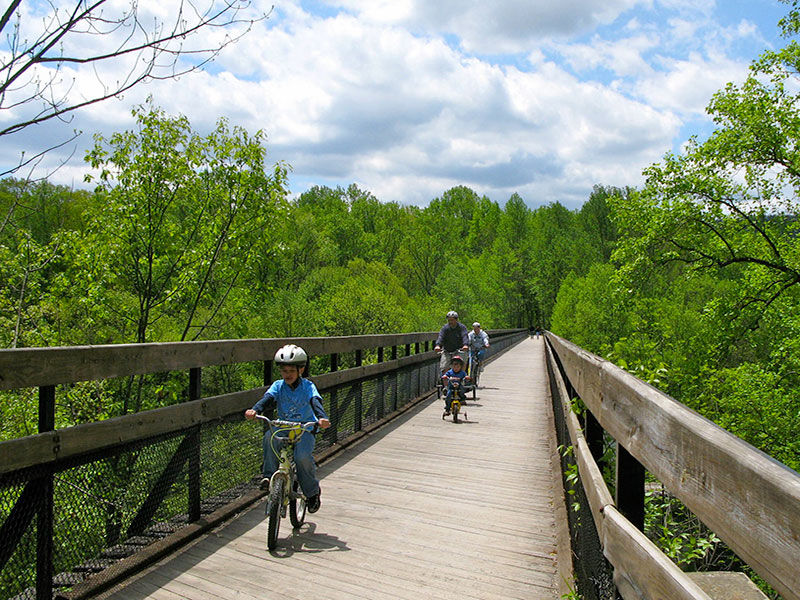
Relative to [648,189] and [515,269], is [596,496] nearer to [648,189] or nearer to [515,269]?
[648,189]

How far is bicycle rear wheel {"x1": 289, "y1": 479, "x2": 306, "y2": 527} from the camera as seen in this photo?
4215mm

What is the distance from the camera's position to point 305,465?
14.3 ft

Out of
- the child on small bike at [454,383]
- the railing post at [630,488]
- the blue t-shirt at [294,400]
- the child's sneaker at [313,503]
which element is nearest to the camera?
the railing post at [630,488]

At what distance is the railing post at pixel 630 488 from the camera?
200 centimetres

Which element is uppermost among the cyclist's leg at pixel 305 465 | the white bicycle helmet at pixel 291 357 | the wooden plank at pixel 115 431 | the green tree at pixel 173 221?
the green tree at pixel 173 221

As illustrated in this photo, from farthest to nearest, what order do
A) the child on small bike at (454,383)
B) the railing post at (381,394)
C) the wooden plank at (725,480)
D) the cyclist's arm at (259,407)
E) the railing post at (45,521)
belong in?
the child on small bike at (454,383)
the railing post at (381,394)
the cyclist's arm at (259,407)
the railing post at (45,521)
the wooden plank at (725,480)

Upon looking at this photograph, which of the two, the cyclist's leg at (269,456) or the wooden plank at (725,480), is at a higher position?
the wooden plank at (725,480)

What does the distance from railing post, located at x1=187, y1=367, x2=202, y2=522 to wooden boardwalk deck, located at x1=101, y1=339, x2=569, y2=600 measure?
234 mm

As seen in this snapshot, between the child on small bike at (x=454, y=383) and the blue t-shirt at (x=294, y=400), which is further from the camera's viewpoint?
the child on small bike at (x=454, y=383)

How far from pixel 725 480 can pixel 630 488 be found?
2.96 feet

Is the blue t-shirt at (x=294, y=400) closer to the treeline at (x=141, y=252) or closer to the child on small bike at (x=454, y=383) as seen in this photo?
the treeline at (x=141, y=252)

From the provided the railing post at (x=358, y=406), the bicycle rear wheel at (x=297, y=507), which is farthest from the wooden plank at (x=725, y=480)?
the railing post at (x=358, y=406)

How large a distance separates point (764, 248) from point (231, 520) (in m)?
21.0

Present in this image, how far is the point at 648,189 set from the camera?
2119 centimetres
